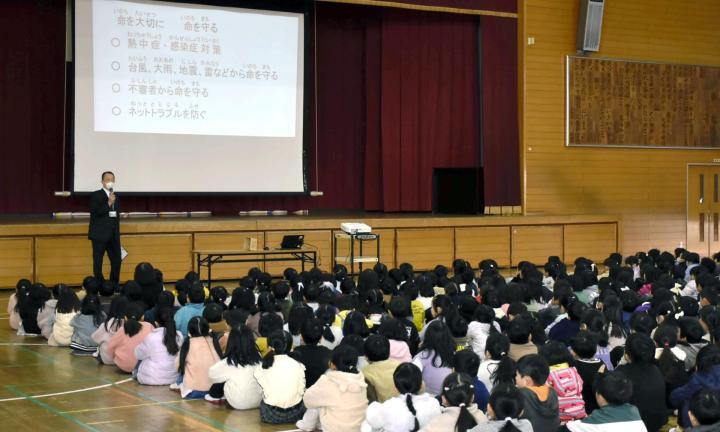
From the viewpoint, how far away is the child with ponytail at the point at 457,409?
4207 mm

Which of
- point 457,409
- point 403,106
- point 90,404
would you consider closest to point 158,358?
point 90,404

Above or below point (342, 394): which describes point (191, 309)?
above

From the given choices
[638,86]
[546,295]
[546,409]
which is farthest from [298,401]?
[638,86]

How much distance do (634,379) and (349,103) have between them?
35.9 ft

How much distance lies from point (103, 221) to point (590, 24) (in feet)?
27.8

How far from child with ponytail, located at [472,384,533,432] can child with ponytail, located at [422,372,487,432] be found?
22 cm

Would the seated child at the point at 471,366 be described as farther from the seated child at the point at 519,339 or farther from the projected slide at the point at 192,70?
the projected slide at the point at 192,70

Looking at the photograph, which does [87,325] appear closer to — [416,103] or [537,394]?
[537,394]

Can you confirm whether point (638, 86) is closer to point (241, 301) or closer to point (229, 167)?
point (229, 167)

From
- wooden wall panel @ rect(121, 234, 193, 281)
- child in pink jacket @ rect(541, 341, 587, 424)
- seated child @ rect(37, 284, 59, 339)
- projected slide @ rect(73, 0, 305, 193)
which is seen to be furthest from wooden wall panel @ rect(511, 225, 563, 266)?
child in pink jacket @ rect(541, 341, 587, 424)

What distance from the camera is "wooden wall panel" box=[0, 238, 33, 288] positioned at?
11266 mm

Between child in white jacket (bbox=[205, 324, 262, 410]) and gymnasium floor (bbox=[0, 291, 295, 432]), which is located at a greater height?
child in white jacket (bbox=[205, 324, 262, 410])

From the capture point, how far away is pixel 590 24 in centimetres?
1518

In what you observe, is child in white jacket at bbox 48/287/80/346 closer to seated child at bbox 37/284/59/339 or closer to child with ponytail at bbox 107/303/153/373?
seated child at bbox 37/284/59/339
